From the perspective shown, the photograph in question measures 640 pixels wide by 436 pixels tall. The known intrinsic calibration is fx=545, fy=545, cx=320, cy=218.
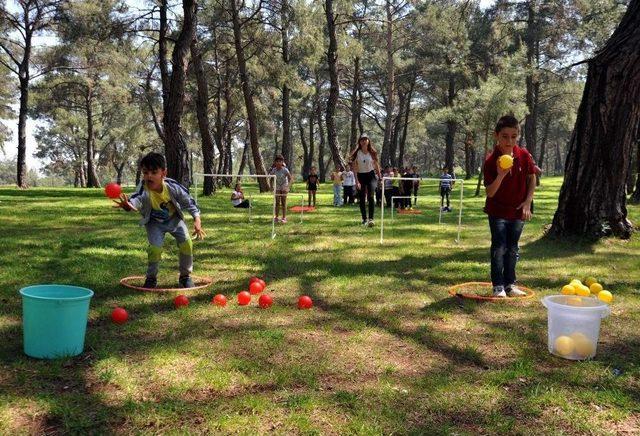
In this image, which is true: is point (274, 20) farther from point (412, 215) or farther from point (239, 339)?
point (239, 339)

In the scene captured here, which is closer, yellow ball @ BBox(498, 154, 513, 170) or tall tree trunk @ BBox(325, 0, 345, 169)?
yellow ball @ BBox(498, 154, 513, 170)

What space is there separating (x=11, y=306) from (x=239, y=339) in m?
2.40

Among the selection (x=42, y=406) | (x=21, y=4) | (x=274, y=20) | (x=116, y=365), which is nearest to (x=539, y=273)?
(x=116, y=365)

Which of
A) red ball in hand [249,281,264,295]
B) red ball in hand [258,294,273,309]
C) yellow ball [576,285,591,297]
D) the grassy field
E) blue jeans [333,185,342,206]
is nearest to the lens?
the grassy field

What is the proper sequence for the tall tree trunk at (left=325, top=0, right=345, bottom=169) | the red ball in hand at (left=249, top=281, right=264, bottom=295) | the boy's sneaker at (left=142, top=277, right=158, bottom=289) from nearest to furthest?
the red ball in hand at (left=249, top=281, right=264, bottom=295)
the boy's sneaker at (left=142, top=277, right=158, bottom=289)
the tall tree trunk at (left=325, top=0, right=345, bottom=169)

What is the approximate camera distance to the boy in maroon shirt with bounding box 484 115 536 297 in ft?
18.8

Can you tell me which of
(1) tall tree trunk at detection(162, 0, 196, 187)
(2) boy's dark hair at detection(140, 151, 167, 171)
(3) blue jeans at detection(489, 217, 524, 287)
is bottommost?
(3) blue jeans at detection(489, 217, 524, 287)

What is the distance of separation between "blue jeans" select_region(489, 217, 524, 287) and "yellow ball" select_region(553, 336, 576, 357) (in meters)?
1.84

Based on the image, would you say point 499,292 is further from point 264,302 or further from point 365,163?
point 365,163

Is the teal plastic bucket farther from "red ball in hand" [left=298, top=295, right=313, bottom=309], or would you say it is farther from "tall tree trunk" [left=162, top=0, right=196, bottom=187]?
"tall tree trunk" [left=162, top=0, right=196, bottom=187]

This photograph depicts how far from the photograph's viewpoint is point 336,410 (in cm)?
316

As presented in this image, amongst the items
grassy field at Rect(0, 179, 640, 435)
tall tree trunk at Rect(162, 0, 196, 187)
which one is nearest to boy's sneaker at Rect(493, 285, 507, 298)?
grassy field at Rect(0, 179, 640, 435)

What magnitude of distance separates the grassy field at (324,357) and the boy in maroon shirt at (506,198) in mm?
594

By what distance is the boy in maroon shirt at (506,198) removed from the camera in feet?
18.8
